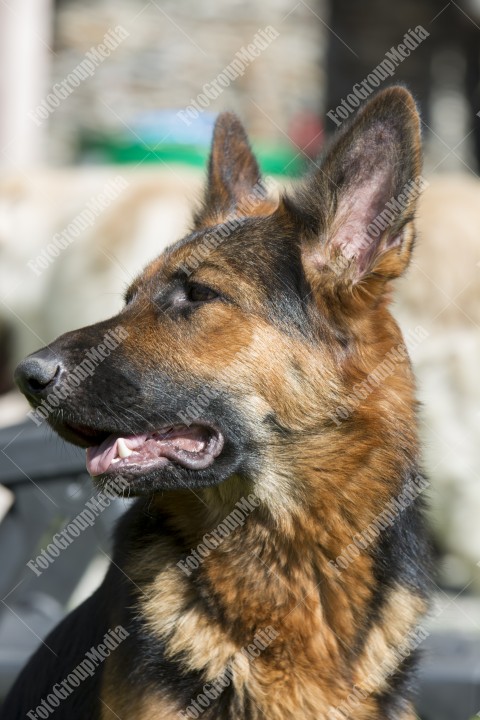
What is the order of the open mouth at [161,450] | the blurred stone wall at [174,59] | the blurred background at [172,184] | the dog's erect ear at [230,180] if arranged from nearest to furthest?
the open mouth at [161,450]
the dog's erect ear at [230,180]
the blurred background at [172,184]
the blurred stone wall at [174,59]

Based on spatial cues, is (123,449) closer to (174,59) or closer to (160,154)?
(160,154)

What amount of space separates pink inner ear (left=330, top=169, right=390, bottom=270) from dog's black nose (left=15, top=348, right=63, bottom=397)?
1113 millimetres

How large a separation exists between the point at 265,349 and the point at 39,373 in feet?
2.63

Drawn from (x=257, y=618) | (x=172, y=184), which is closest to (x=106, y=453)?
(x=257, y=618)

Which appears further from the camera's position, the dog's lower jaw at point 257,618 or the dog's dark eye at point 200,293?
the dog's dark eye at point 200,293

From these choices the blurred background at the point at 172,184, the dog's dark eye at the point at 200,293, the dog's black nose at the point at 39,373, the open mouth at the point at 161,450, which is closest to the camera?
the dog's black nose at the point at 39,373

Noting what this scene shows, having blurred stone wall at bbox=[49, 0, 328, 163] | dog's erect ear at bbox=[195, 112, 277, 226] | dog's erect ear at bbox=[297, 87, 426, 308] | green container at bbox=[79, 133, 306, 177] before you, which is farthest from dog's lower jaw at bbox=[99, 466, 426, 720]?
blurred stone wall at bbox=[49, 0, 328, 163]

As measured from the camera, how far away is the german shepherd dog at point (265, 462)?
3199 millimetres

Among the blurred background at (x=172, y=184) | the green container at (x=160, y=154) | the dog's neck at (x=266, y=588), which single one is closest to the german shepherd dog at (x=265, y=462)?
the dog's neck at (x=266, y=588)

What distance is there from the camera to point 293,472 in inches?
134

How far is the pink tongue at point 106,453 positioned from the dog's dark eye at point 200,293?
0.53 meters

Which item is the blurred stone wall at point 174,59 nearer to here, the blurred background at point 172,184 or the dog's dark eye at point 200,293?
the blurred background at point 172,184

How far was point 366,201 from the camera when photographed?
3389 mm

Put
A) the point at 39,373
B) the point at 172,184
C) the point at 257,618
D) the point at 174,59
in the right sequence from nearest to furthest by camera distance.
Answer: the point at 39,373, the point at 257,618, the point at 172,184, the point at 174,59
